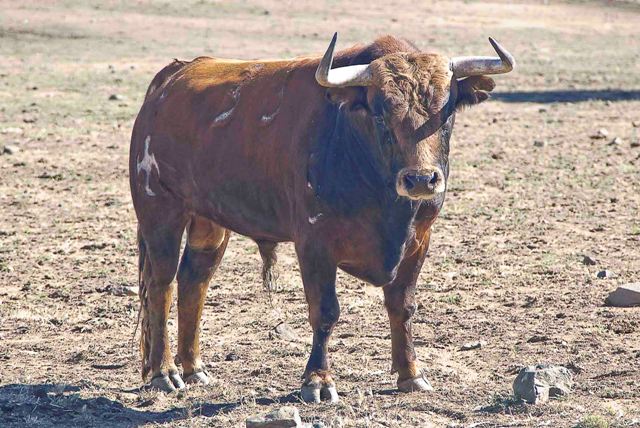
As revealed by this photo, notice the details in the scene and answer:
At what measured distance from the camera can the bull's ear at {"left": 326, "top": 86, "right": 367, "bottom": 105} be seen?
24.8ft

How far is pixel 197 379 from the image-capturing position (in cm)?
856

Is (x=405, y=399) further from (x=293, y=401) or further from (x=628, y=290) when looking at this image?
(x=628, y=290)

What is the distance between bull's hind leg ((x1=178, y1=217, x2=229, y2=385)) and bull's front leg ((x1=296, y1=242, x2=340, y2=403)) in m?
1.20

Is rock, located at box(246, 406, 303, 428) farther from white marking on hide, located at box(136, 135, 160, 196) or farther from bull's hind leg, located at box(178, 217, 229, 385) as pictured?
white marking on hide, located at box(136, 135, 160, 196)

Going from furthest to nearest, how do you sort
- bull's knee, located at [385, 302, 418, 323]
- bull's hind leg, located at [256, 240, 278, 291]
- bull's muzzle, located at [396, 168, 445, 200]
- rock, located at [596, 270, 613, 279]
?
rock, located at [596, 270, 613, 279] < bull's hind leg, located at [256, 240, 278, 291] < bull's knee, located at [385, 302, 418, 323] < bull's muzzle, located at [396, 168, 445, 200]

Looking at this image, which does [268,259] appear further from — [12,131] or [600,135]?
[12,131]

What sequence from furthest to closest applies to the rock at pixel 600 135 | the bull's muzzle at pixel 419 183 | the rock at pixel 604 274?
the rock at pixel 600 135 < the rock at pixel 604 274 < the bull's muzzle at pixel 419 183

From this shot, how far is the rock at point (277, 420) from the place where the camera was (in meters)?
6.75

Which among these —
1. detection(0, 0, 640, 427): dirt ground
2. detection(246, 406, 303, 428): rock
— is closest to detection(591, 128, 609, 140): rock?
detection(0, 0, 640, 427): dirt ground

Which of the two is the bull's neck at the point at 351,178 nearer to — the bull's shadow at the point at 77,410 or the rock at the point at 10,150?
the bull's shadow at the point at 77,410

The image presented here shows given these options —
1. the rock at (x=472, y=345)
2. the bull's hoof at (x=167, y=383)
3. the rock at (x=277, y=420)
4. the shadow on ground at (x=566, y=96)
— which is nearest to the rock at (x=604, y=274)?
the rock at (x=472, y=345)

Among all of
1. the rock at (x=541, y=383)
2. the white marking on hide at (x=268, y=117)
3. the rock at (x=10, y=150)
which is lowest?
the rock at (x=541, y=383)

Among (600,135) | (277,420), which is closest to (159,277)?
(277,420)

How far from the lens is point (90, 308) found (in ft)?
33.8
